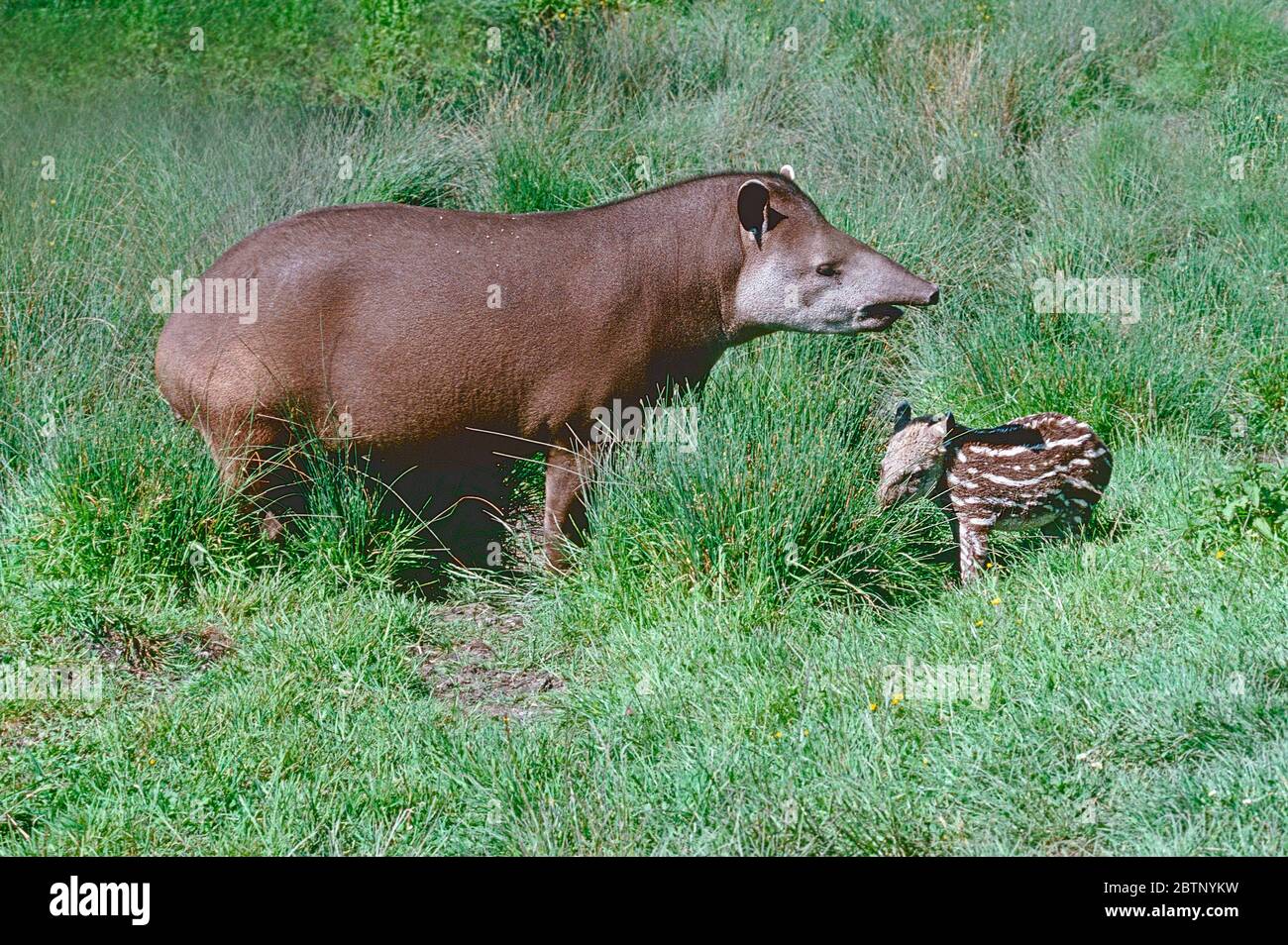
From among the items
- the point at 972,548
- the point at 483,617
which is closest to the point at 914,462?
the point at 972,548

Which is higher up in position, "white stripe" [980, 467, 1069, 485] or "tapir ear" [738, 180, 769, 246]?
"tapir ear" [738, 180, 769, 246]

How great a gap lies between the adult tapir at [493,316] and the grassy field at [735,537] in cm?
40

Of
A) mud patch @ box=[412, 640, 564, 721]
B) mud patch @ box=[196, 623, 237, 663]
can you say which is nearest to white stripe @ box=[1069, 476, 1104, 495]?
mud patch @ box=[412, 640, 564, 721]

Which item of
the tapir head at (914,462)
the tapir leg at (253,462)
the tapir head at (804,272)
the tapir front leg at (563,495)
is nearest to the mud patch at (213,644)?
the tapir leg at (253,462)

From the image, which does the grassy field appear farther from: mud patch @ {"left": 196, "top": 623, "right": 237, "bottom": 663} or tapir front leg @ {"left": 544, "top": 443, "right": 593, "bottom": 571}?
tapir front leg @ {"left": 544, "top": 443, "right": 593, "bottom": 571}

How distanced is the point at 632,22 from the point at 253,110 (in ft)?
12.6

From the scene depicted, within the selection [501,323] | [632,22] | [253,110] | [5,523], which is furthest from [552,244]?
[632,22]

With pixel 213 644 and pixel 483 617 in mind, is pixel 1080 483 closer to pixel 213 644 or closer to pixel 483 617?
pixel 483 617

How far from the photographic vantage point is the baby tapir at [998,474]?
6.84 meters

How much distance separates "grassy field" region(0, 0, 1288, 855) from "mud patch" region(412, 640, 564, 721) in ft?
0.09

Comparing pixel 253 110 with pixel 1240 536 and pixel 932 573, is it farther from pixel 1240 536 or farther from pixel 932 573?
pixel 1240 536

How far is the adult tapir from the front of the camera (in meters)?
6.82

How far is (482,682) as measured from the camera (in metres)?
6.39

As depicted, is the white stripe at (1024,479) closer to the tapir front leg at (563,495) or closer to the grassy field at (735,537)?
the grassy field at (735,537)
